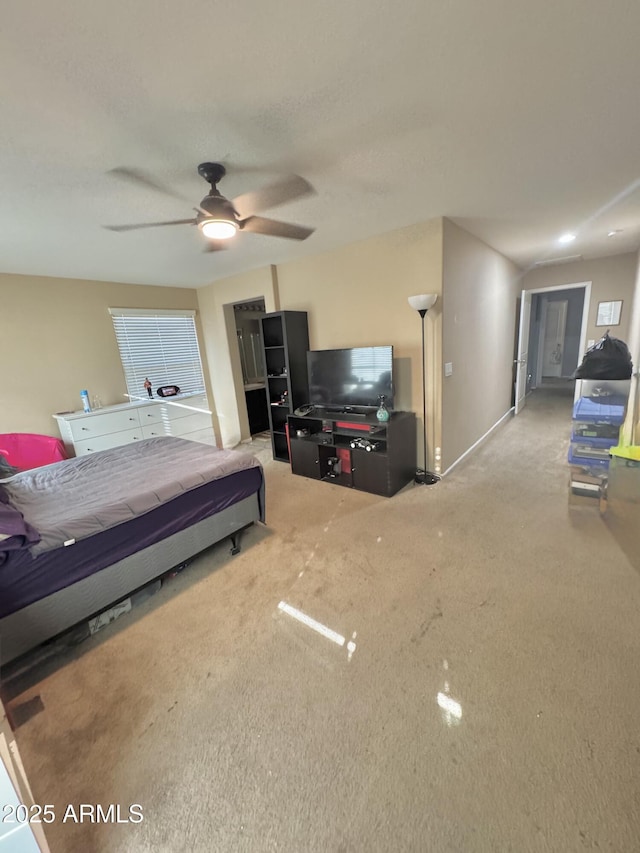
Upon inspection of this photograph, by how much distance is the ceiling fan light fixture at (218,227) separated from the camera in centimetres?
181

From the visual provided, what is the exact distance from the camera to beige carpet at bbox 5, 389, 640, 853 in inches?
42.8

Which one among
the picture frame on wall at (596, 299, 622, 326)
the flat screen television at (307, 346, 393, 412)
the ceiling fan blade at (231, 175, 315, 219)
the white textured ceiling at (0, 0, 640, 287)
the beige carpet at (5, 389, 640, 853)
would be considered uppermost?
the white textured ceiling at (0, 0, 640, 287)

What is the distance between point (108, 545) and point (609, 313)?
683 centimetres

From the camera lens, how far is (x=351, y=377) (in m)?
3.54

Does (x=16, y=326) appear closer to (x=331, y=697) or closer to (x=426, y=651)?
(x=331, y=697)

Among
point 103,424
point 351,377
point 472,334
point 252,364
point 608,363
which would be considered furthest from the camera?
point 252,364

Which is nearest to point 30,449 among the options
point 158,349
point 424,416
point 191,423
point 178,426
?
point 178,426

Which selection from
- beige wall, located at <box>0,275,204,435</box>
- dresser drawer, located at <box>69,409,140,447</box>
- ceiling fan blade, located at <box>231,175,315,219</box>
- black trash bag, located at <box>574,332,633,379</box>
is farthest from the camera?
dresser drawer, located at <box>69,409,140,447</box>

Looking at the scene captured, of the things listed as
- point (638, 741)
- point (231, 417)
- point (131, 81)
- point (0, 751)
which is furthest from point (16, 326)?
point (638, 741)

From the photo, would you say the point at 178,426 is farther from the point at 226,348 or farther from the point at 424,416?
the point at 424,416

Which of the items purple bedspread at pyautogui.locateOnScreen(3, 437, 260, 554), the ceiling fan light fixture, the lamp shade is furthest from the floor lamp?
purple bedspread at pyautogui.locateOnScreen(3, 437, 260, 554)

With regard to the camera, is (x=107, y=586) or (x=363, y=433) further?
(x=363, y=433)

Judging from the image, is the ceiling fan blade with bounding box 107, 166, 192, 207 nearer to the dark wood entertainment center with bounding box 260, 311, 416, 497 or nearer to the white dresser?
the dark wood entertainment center with bounding box 260, 311, 416, 497

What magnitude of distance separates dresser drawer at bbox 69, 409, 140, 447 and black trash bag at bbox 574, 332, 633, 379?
4930 mm
